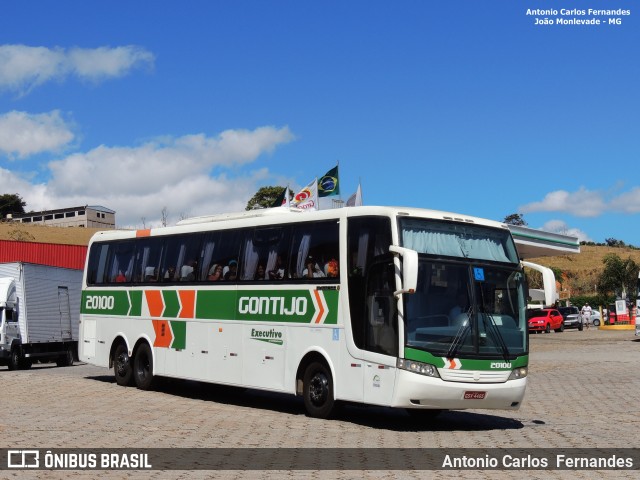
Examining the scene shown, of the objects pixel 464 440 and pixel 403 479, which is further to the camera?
pixel 464 440

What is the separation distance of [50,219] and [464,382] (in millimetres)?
130715

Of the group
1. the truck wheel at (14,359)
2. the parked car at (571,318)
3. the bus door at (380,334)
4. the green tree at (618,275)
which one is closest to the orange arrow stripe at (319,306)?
the bus door at (380,334)

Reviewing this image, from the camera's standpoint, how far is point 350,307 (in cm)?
1595

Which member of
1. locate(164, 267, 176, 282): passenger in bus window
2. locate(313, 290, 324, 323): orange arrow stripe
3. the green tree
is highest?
the green tree

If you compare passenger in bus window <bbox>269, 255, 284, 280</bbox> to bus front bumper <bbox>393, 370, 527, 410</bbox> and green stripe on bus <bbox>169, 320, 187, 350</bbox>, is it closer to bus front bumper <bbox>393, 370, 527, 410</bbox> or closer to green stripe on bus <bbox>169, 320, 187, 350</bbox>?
green stripe on bus <bbox>169, 320, 187, 350</bbox>

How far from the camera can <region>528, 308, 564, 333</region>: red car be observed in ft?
210

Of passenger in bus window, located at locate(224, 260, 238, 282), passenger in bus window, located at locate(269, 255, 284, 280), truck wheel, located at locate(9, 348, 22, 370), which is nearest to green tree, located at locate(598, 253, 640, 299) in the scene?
truck wheel, located at locate(9, 348, 22, 370)

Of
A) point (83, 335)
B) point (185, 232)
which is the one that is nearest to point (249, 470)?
point (185, 232)

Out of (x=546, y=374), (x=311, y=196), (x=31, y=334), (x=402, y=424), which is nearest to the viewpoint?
(x=402, y=424)

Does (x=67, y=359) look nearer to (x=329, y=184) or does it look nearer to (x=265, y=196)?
(x=329, y=184)

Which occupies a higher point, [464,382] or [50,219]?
[50,219]

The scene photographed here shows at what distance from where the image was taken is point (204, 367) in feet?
65.7

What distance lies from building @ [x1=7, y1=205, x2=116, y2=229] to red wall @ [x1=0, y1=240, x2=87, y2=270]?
254 feet

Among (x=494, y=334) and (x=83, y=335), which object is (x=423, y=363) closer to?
(x=494, y=334)
